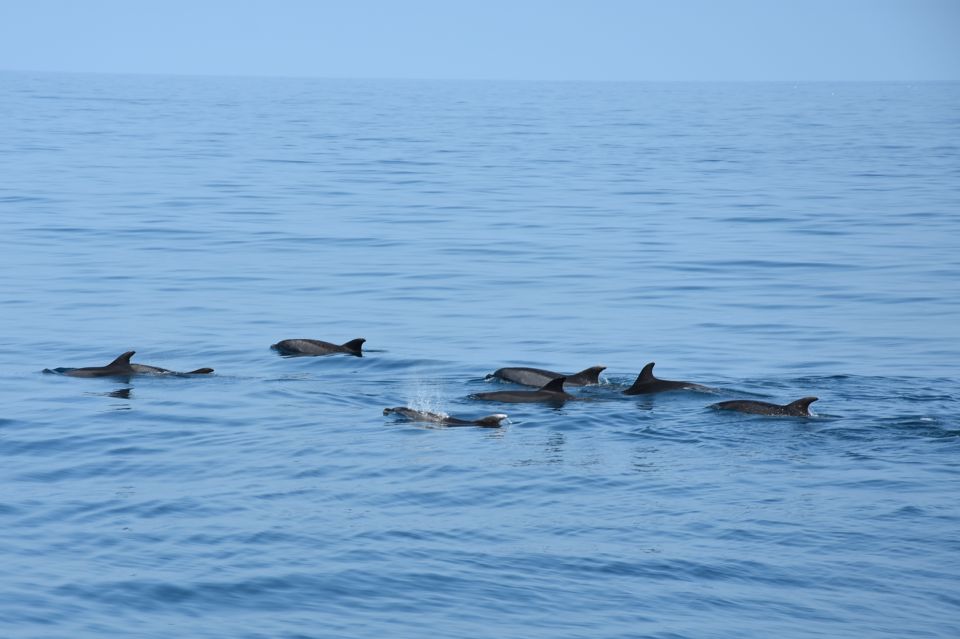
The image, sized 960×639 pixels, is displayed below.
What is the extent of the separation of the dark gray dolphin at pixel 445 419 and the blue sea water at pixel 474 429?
228mm

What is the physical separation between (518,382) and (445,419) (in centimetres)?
226

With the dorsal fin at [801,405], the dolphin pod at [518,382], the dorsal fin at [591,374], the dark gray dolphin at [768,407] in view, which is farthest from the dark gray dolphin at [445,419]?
the dorsal fin at [801,405]

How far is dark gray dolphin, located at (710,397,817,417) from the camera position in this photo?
1786 centimetres

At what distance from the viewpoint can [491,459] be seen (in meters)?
16.1

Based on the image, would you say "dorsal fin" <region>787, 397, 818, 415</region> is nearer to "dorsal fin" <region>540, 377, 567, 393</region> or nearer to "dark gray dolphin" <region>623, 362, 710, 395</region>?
"dark gray dolphin" <region>623, 362, 710, 395</region>

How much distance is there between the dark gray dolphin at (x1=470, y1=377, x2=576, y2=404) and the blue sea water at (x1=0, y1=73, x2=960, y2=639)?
0.55ft

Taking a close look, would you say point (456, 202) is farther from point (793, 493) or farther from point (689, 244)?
point (793, 493)

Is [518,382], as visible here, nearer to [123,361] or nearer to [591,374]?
[591,374]

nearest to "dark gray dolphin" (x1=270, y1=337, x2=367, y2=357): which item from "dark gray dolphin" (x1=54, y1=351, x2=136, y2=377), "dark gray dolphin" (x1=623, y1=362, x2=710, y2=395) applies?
"dark gray dolphin" (x1=54, y1=351, x2=136, y2=377)

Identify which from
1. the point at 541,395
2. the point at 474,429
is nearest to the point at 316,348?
the point at 541,395

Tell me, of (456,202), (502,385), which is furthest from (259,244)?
(502,385)

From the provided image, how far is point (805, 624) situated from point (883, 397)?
8.49 m

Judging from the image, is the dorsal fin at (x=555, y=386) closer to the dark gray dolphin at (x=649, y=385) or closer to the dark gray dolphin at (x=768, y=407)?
the dark gray dolphin at (x=649, y=385)

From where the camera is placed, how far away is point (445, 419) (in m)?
18.0
